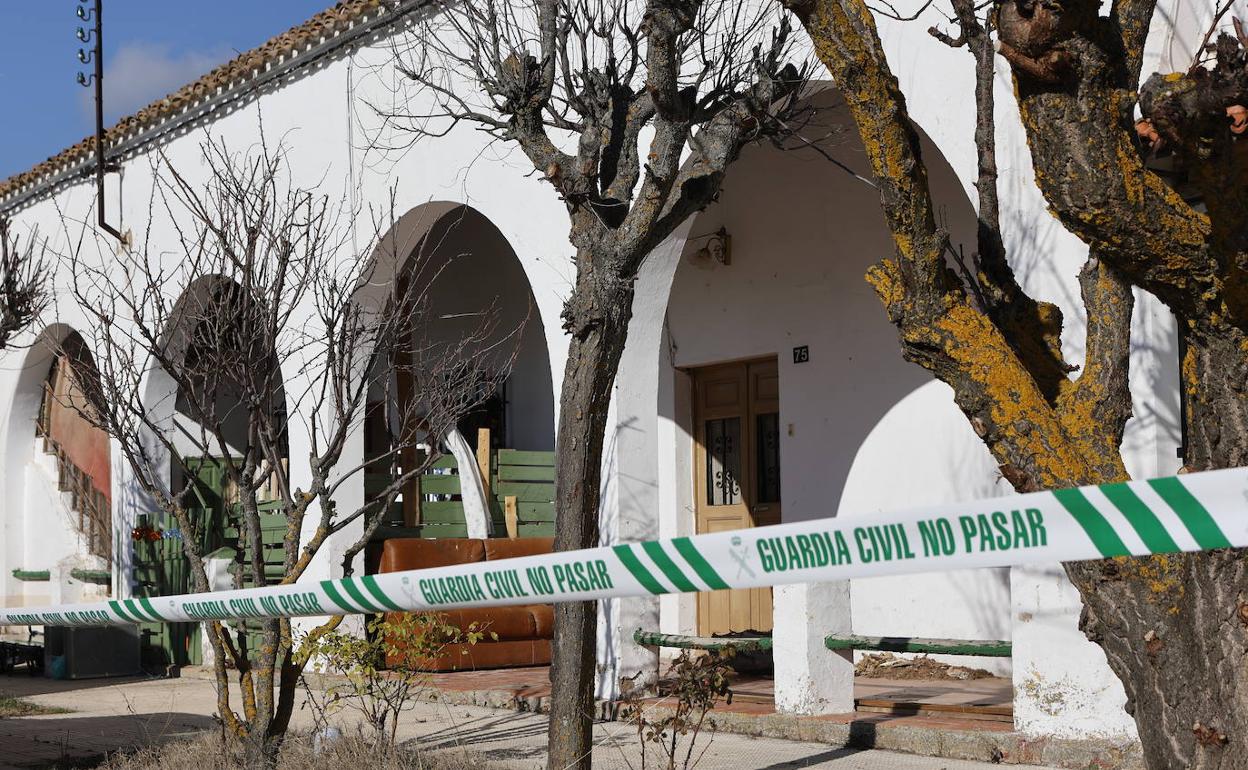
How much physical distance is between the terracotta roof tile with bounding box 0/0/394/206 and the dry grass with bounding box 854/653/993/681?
238 inches

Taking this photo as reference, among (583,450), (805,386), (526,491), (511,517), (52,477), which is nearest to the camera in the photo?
(583,450)

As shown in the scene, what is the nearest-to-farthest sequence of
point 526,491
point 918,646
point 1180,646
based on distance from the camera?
point 1180,646, point 918,646, point 526,491

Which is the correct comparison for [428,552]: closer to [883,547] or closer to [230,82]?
[230,82]

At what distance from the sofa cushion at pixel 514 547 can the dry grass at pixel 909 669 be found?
2.77m

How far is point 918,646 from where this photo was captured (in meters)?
7.44

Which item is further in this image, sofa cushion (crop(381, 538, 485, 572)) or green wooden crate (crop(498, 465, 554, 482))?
green wooden crate (crop(498, 465, 554, 482))

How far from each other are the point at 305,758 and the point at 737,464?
18.6ft

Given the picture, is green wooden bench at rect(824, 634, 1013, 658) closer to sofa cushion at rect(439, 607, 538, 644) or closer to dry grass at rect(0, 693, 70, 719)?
sofa cushion at rect(439, 607, 538, 644)

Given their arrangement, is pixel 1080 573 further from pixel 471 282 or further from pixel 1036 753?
pixel 471 282

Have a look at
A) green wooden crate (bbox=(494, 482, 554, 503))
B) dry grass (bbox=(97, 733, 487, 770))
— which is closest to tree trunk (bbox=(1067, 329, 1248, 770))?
dry grass (bbox=(97, 733, 487, 770))

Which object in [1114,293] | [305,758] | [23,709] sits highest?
[1114,293]

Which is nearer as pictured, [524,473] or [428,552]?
[428,552]

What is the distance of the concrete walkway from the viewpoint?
6.95 m

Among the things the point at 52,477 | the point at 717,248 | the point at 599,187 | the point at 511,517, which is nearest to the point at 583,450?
the point at 599,187
